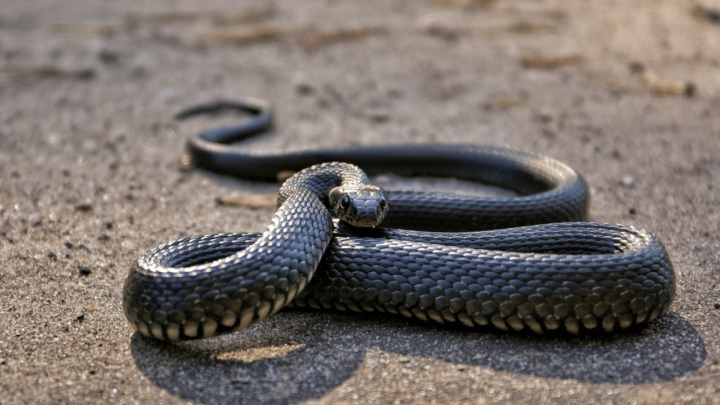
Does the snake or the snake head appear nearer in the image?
the snake

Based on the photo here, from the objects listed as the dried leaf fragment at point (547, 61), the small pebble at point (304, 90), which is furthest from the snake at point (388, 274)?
the dried leaf fragment at point (547, 61)

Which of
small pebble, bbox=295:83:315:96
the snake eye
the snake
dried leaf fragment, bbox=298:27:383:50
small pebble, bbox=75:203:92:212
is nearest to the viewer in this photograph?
the snake

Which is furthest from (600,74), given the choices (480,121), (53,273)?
(53,273)

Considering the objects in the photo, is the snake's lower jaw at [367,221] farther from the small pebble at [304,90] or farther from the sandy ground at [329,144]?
the small pebble at [304,90]

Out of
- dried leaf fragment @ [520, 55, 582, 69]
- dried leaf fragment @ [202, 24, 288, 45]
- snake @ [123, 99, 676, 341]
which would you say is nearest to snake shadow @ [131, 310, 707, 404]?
snake @ [123, 99, 676, 341]

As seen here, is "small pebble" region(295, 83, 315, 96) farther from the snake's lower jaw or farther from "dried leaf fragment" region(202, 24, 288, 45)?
the snake's lower jaw

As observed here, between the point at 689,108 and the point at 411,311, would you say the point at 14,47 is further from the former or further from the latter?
the point at 689,108
